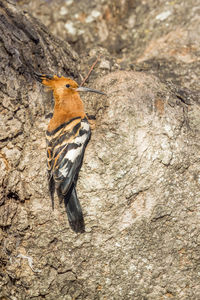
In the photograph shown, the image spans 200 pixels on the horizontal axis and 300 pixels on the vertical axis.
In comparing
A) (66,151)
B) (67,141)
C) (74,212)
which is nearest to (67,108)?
(67,141)

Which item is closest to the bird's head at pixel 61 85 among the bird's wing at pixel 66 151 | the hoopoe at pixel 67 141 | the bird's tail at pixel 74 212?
the hoopoe at pixel 67 141

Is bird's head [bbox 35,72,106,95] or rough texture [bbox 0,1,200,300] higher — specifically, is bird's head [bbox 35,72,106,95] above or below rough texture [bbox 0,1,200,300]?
above

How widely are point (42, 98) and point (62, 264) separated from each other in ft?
4.52

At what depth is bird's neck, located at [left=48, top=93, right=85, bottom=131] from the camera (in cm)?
288

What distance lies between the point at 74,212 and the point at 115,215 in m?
0.30

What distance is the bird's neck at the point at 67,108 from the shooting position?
288cm

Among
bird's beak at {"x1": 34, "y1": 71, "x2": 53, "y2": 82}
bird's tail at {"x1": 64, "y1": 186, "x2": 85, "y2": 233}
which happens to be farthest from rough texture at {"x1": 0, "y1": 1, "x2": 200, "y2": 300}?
bird's beak at {"x1": 34, "y1": 71, "x2": 53, "y2": 82}

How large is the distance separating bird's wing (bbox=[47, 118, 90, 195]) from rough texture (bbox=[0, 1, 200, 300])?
87mm

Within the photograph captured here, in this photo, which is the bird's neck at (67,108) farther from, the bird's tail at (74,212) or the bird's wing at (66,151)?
the bird's tail at (74,212)

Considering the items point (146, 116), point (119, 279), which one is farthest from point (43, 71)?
point (119, 279)

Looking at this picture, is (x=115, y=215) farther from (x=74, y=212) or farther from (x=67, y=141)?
(x=67, y=141)

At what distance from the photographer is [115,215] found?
8.16 feet

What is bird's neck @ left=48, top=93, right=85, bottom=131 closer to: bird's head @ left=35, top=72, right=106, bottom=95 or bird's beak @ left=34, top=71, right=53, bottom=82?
bird's head @ left=35, top=72, right=106, bottom=95

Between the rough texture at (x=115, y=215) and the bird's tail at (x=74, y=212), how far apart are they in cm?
5
